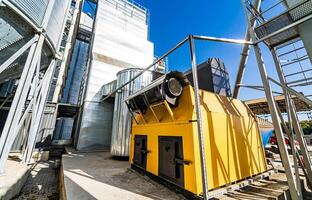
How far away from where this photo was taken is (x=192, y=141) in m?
2.12

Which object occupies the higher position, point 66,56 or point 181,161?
point 66,56

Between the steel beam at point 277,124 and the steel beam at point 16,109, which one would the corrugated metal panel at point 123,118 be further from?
the steel beam at point 277,124

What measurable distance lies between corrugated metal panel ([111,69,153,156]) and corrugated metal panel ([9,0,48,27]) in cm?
335

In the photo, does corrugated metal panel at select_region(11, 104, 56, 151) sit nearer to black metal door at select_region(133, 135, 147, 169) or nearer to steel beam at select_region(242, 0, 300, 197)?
black metal door at select_region(133, 135, 147, 169)

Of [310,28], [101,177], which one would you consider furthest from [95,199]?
[310,28]

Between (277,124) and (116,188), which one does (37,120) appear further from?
(277,124)

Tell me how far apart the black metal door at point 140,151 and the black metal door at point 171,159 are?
0.60 meters

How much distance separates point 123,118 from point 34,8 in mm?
4200

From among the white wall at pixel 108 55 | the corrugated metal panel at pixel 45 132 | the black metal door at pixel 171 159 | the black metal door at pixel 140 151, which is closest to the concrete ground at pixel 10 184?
the black metal door at pixel 140 151

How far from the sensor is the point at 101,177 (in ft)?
10.00

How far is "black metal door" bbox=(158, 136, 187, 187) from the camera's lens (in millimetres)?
2275

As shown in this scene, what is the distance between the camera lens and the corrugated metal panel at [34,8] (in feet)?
9.57

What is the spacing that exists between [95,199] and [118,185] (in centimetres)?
64

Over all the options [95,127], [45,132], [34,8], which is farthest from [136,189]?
[45,132]
